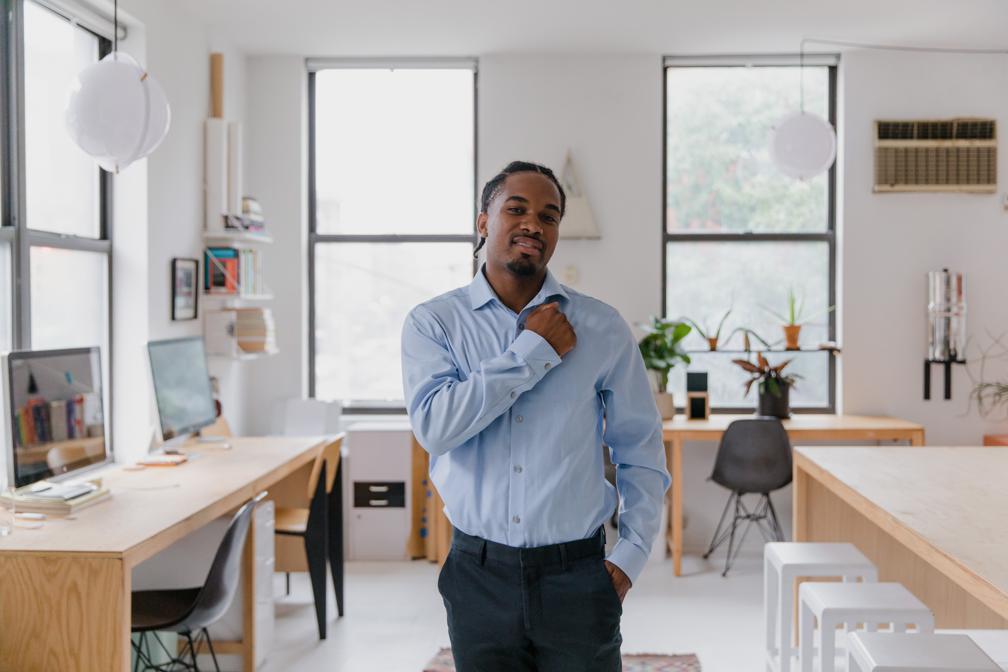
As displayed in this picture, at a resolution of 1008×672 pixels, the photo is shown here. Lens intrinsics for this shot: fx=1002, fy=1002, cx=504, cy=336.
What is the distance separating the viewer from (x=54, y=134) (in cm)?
400

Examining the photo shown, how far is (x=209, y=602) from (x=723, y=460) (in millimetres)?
2961

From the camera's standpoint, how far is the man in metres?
1.74

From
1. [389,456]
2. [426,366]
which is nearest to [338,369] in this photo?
[389,456]

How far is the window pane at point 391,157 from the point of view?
239 inches

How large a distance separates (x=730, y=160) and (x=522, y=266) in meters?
4.41

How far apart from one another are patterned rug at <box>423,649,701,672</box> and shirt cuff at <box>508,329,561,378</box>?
7.44 feet

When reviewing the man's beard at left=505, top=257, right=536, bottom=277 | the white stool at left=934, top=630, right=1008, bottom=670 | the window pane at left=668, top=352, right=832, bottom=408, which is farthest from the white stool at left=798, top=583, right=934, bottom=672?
the window pane at left=668, top=352, right=832, bottom=408

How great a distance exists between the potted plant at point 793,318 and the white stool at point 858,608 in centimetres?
315

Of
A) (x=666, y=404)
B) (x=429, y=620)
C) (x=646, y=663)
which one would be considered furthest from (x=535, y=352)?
(x=666, y=404)

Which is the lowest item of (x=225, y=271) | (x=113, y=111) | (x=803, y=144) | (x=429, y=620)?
(x=429, y=620)

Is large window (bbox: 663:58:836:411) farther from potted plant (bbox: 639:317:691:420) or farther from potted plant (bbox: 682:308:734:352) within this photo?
potted plant (bbox: 639:317:691:420)

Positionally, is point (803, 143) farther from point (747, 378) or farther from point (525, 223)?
point (525, 223)

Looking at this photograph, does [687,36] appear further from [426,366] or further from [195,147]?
[426,366]

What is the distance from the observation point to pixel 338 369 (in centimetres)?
608
